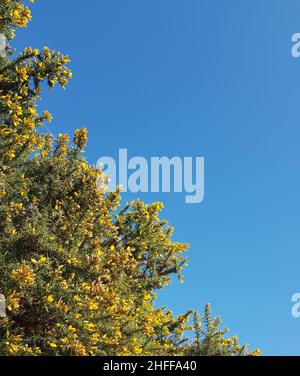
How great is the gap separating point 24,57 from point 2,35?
2.20 ft

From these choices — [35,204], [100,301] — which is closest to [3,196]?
[35,204]

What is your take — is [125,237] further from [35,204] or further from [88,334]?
[88,334]

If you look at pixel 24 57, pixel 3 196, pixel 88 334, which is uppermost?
pixel 24 57

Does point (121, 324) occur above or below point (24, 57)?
below

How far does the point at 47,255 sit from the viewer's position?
9.54 metres

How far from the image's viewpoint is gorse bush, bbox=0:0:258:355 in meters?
8.95

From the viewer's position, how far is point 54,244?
988 centimetres

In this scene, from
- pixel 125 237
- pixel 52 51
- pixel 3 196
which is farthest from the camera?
pixel 125 237

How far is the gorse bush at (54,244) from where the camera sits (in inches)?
352

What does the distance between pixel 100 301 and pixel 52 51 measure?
16.7ft

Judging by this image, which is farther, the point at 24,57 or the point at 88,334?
the point at 24,57
